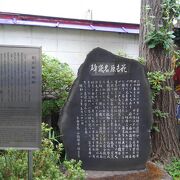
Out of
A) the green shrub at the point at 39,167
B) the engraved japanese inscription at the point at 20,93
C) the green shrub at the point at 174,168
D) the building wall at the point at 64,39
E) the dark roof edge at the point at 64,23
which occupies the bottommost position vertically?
the green shrub at the point at 174,168

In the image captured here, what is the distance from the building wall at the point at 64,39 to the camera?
6902 millimetres

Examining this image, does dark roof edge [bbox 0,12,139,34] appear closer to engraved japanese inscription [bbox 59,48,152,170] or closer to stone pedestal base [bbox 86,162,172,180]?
engraved japanese inscription [bbox 59,48,152,170]

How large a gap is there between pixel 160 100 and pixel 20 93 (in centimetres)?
279

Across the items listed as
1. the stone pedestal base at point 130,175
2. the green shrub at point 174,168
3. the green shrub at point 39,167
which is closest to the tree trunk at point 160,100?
the green shrub at point 174,168

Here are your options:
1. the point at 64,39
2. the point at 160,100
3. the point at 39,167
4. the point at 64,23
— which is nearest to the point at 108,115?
the point at 160,100

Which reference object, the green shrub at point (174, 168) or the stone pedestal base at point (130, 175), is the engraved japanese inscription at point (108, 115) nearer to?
the stone pedestal base at point (130, 175)

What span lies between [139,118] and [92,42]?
2.82m

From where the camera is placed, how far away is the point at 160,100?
565cm

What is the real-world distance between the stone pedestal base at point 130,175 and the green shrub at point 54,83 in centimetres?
136

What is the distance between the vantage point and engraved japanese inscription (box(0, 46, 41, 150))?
3639 mm

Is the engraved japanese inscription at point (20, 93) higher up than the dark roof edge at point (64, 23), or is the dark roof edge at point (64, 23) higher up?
the dark roof edge at point (64, 23)

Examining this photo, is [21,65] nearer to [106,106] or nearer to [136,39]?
[106,106]

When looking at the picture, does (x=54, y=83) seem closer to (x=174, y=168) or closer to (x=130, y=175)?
(x=130, y=175)

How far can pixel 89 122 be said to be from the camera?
4.99 meters
